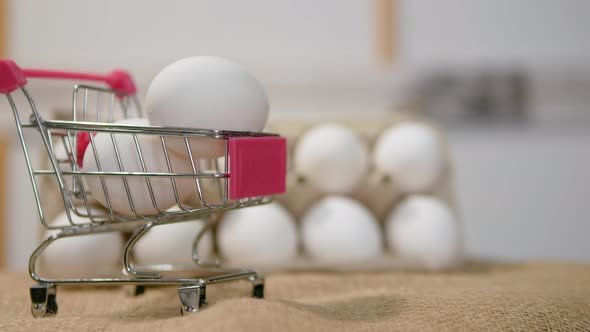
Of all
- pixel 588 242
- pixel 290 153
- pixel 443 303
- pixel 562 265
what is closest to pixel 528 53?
pixel 588 242

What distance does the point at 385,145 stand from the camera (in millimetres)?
921

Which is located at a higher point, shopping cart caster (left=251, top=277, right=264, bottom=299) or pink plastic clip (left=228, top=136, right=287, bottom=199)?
pink plastic clip (left=228, top=136, right=287, bottom=199)

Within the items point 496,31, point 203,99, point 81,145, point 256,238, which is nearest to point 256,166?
point 203,99

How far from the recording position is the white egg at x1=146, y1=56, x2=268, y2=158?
51 centimetres

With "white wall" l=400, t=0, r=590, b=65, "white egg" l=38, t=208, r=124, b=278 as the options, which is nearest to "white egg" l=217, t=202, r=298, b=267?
"white egg" l=38, t=208, r=124, b=278

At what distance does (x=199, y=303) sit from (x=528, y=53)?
150 cm

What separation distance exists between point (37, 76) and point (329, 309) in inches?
14.7

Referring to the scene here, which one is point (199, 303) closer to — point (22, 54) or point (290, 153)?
point (290, 153)

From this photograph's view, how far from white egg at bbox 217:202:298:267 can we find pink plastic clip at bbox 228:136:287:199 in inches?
10.9

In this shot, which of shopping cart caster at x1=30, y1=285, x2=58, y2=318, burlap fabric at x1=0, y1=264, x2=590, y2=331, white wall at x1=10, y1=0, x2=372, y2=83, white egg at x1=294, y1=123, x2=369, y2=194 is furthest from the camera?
white wall at x1=10, y1=0, x2=372, y2=83

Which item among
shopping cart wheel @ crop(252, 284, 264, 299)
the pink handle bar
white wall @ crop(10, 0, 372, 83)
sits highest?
white wall @ crop(10, 0, 372, 83)

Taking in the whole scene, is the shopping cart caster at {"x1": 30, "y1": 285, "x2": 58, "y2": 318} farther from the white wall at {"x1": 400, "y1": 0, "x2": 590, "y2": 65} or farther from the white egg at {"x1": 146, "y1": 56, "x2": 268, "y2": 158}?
the white wall at {"x1": 400, "y1": 0, "x2": 590, "y2": 65}

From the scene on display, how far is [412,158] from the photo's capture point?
2.92ft

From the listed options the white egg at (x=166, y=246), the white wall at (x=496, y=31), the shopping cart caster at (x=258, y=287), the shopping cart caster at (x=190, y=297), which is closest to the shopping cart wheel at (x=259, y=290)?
the shopping cart caster at (x=258, y=287)
